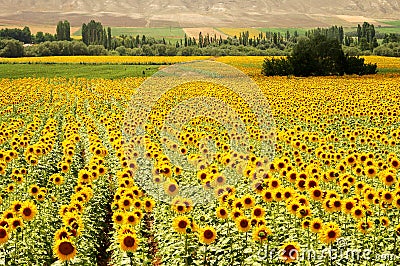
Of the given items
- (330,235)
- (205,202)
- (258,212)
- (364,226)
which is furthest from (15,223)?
(364,226)

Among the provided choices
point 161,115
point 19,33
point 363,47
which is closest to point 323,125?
point 161,115

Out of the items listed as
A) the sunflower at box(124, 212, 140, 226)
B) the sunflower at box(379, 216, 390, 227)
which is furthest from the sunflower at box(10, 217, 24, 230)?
the sunflower at box(379, 216, 390, 227)

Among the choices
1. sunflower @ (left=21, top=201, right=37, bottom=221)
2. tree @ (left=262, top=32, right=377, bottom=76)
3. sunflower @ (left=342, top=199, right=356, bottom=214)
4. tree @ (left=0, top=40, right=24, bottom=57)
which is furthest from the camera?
tree @ (left=0, top=40, right=24, bottom=57)

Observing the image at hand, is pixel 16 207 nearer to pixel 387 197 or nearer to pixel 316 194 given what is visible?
pixel 316 194

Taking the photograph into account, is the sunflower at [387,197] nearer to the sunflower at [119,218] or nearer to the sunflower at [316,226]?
the sunflower at [316,226]

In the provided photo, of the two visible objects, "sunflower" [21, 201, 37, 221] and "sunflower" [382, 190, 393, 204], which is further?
"sunflower" [21, 201, 37, 221]

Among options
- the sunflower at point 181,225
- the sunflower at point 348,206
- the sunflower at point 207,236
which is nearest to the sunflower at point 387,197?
the sunflower at point 348,206

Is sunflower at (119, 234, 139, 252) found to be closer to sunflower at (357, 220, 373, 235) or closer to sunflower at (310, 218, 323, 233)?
sunflower at (310, 218, 323, 233)

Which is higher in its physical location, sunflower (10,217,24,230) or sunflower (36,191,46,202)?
sunflower (10,217,24,230)

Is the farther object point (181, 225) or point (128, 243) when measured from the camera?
point (181, 225)

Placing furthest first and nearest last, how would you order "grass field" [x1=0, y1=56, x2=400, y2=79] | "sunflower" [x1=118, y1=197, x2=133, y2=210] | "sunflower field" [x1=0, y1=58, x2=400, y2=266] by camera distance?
"grass field" [x1=0, y1=56, x2=400, y2=79] → "sunflower" [x1=118, y1=197, x2=133, y2=210] → "sunflower field" [x1=0, y1=58, x2=400, y2=266]

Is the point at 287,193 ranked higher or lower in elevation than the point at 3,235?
higher

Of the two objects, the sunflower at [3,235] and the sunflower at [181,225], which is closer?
the sunflower at [3,235]

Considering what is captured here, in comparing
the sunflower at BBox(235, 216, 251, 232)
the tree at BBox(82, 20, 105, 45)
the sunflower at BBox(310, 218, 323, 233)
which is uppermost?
the tree at BBox(82, 20, 105, 45)
